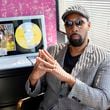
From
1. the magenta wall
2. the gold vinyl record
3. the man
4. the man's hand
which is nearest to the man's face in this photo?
the man

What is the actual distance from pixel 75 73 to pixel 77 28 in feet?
0.94

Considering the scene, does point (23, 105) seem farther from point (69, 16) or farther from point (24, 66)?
point (69, 16)

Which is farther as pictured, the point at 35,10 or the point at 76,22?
the point at 35,10

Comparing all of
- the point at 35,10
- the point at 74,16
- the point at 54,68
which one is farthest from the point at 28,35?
the point at 54,68

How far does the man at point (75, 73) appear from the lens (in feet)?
4.90

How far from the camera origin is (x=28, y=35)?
232cm

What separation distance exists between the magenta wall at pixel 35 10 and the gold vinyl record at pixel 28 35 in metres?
0.19

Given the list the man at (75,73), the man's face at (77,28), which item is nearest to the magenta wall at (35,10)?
the man at (75,73)

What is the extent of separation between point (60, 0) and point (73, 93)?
5.82 feet

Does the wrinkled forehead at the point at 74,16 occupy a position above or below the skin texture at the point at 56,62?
above

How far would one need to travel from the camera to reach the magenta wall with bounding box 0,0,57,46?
7.81ft

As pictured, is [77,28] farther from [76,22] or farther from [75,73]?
[75,73]

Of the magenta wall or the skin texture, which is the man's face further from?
the magenta wall

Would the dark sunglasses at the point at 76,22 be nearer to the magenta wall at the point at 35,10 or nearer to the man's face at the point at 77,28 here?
the man's face at the point at 77,28
